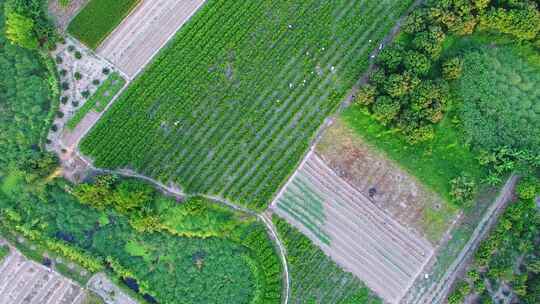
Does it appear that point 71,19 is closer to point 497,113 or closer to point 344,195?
point 344,195

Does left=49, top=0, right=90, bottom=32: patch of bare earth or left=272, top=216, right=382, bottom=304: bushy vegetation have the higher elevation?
left=49, top=0, right=90, bottom=32: patch of bare earth

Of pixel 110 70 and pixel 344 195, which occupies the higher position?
pixel 344 195

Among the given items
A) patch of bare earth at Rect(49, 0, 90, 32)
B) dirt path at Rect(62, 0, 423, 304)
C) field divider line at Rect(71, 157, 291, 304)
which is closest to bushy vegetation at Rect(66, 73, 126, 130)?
dirt path at Rect(62, 0, 423, 304)

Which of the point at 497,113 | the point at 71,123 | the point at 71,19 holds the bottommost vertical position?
the point at 71,123

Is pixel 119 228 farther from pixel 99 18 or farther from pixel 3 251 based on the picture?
pixel 99 18

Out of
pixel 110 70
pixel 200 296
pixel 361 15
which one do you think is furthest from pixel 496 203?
pixel 110 70

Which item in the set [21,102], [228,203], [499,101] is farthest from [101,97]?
[499,101]

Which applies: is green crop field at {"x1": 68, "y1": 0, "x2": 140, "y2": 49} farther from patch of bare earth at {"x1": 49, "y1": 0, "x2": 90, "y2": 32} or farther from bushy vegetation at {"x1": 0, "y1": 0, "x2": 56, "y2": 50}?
bushy vegetation at {"x1": 0, "y1": 0, "x2": 56, "y2": 50}
